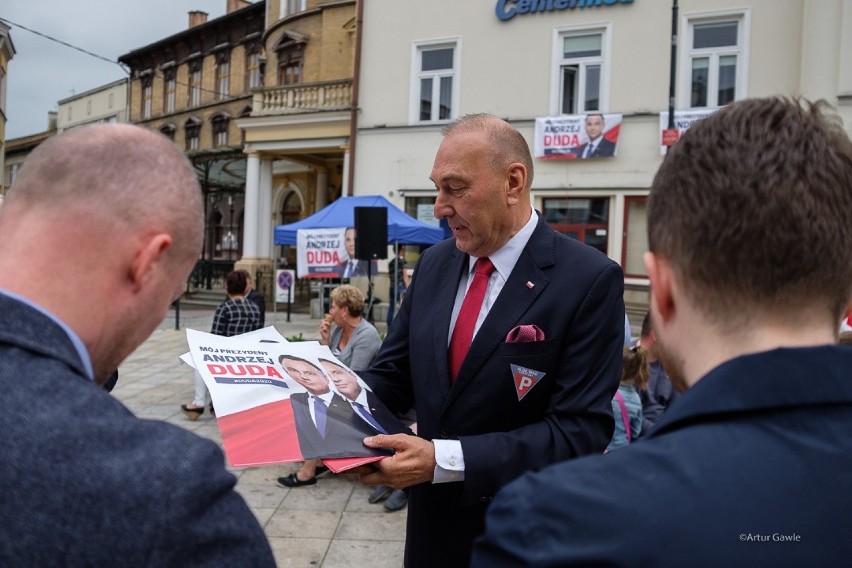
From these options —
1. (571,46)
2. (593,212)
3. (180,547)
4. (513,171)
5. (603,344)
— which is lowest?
(180,547)

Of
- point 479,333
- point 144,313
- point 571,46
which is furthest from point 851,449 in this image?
point 571,46

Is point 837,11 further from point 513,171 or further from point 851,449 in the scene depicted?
point 851,449

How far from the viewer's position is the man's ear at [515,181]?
1.89 metres

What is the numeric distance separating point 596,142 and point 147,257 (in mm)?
13542

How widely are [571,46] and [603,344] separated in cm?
1364

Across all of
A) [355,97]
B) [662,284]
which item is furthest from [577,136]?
[662,284]

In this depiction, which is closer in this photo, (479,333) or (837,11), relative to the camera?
(479,333)

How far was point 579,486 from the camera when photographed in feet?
2.34

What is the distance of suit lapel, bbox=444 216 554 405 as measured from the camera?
1.70 metres

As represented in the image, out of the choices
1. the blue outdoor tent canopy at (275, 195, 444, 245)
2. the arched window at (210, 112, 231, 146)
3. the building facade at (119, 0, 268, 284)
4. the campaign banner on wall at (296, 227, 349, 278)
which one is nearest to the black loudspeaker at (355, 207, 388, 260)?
the campaign banner on wall at (296, 227, 349, 278)

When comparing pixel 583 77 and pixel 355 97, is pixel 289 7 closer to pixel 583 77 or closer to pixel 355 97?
A: pixel 355 97

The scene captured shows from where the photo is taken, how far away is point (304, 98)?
1672 centimetres

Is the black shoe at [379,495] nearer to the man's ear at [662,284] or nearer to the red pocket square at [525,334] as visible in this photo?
the red pocket square at [525,334]

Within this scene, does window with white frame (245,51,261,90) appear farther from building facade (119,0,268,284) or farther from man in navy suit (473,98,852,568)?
man in navy suit (473,98,852,568)
